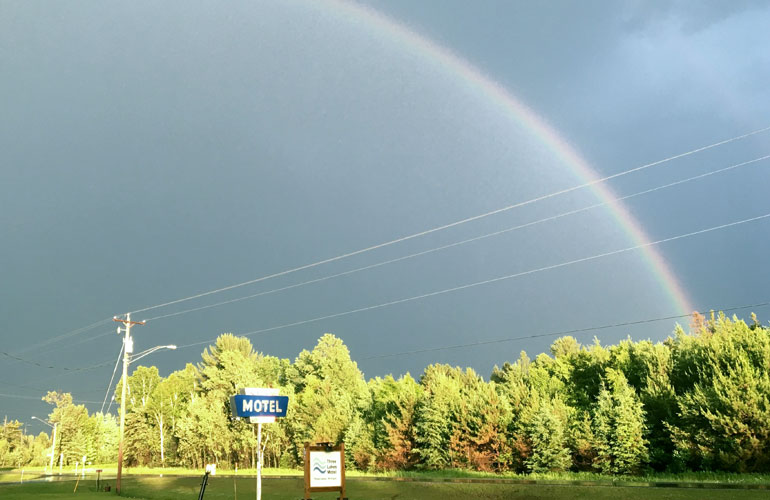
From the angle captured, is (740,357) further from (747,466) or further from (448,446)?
(448,446)

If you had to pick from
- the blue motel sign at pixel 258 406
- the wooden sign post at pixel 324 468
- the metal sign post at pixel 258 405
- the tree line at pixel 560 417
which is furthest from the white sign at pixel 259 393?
the tree line at pixel 560 417

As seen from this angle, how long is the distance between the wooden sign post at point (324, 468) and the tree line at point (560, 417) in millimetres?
22502

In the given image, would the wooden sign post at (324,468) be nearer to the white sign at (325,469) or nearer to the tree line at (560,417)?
the white sign at (325,469)

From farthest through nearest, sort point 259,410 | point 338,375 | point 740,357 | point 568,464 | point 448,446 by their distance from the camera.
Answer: point 338,375 < point 448,446 < point 568,464 < point 740,357 < point 259,410

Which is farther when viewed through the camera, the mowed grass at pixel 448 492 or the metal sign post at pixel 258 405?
the mowed grass at pixel 448 492

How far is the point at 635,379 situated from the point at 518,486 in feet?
74.4

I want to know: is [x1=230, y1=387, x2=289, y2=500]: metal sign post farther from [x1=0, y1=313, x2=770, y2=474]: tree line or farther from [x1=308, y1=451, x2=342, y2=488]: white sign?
[x1=0, y1=313, x2=770, y2=474]: tree line

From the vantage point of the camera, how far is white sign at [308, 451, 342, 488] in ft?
66.9

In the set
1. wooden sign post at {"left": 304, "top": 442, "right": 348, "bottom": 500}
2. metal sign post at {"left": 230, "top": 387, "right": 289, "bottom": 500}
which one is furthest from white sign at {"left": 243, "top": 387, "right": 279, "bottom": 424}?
wooden sign post at {"left": 304, "top": 442, "right": 348, "bottom": 500}

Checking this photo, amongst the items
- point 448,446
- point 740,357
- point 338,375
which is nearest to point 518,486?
point 740,357

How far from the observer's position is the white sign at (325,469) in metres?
20.4

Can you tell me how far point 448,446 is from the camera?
49.7m

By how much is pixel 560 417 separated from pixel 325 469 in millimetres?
26356

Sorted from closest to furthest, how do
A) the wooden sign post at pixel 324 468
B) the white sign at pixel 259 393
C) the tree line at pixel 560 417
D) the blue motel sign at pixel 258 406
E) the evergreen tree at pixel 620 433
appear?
the wooden sign post at pixel 324 468, the blue motel sign at pixel 258 406, the white sign at pixel 259 393, the tree line at pixel 560 417, the evergreen tree at pixel 620 433
